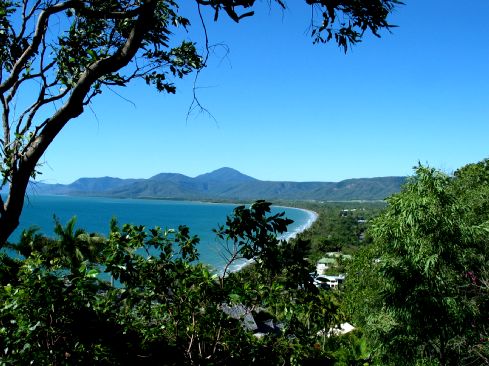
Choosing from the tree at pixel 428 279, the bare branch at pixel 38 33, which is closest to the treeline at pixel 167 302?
the bare branch at pixel 38 33

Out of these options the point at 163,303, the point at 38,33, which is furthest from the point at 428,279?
the point at 38,33

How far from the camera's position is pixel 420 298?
1056cm

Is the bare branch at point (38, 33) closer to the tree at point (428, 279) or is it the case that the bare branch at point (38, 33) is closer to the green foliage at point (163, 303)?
the green foliage at point (163, 303)

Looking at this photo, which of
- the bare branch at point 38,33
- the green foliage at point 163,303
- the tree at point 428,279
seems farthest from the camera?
the tree at point 428,279

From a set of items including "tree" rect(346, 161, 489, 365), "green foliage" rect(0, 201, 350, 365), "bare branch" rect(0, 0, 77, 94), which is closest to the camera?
"bare branch" rect(0, 0, 77, 94)

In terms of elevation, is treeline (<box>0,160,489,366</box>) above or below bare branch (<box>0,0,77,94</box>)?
below

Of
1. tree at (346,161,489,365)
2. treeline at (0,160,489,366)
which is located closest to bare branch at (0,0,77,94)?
treeline at (0,160,489,366)

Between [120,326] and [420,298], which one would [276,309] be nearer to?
[120,326]

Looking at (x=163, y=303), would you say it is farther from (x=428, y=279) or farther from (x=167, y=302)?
(x=428, y=279)

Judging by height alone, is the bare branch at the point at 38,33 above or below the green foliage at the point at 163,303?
above

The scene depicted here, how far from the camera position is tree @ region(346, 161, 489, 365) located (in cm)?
1042

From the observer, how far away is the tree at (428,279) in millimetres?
10422

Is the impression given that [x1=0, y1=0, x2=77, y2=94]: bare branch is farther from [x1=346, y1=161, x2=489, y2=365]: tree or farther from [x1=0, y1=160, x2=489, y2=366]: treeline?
[x1=346, y1=161, x2=489, y2=365]: tree

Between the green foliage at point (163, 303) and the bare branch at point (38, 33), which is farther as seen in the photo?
the green foliage at point (163, 303)
